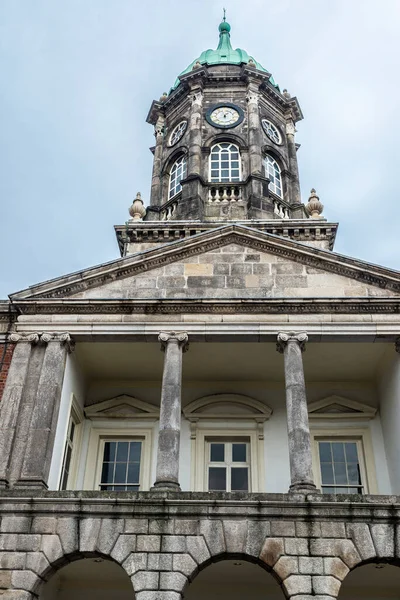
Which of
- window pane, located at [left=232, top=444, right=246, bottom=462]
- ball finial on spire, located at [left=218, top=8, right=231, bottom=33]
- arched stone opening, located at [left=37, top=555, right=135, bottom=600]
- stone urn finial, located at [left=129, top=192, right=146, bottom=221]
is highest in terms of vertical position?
ball finial on spire, located at [left=218, top=8, right=231, bottom=33]

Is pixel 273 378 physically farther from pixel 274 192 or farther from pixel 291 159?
pixel 291 159

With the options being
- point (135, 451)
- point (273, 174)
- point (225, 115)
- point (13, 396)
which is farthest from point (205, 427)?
point (225, 115)

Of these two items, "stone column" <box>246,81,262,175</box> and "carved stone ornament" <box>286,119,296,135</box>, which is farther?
"carved stone ornament" <box>286,119,296,135</box>

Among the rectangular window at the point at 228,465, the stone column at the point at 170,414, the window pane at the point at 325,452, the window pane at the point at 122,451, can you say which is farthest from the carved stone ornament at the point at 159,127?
the window pane at the point at 325,452

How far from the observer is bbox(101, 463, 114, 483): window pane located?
53.0 ft

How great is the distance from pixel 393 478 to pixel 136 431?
6.35m

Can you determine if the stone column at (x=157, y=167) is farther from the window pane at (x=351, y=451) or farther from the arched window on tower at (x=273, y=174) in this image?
the window pane at (x=351, y=451)

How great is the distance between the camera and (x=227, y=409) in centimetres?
1683

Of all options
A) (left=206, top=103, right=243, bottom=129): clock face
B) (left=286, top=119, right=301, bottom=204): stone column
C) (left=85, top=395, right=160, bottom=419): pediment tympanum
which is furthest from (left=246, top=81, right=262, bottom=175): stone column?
(left=85, top=395, right=160, bottom=419): pediment tympanum

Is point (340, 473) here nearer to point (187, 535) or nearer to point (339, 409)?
point (339, 409)

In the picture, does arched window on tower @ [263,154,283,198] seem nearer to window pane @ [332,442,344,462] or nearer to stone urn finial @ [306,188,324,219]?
stone urn finial @ [306,188,324,219]

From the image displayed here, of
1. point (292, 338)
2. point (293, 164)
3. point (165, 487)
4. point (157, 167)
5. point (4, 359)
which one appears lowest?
point (165, 487)

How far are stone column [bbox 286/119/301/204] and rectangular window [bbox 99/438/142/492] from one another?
1353cm

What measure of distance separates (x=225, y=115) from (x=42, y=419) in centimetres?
1781
